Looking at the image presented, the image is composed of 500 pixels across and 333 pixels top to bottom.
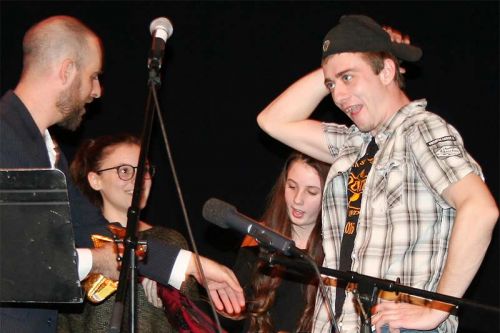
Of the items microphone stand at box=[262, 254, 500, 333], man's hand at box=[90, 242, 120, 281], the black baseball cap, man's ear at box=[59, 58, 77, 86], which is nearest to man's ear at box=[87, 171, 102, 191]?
man's ear at box=[59, 58, 77, 86]

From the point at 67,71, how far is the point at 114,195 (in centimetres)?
96

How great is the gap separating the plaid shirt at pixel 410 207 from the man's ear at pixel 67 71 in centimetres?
109

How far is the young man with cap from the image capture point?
2553 mm

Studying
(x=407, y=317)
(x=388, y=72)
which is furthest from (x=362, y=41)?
(x=407, y=317)

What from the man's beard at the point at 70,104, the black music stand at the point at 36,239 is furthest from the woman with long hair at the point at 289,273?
the black music stand at the point at 36,239

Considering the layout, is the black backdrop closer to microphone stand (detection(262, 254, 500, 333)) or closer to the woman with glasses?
the woman with glasses

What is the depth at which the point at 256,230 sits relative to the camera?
6.86ft

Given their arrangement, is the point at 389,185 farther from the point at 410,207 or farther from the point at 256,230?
the point at 256,230

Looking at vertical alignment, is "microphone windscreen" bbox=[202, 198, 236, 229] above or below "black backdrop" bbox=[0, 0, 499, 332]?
below

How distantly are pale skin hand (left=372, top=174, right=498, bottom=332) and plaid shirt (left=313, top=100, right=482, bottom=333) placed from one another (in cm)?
7

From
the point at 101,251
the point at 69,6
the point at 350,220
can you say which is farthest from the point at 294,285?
the point at 69,6

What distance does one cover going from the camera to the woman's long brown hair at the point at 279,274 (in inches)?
138

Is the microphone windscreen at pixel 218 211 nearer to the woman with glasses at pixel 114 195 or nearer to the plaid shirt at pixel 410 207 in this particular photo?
the plaid shirt at pixel 410 207

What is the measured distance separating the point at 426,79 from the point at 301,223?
95cm
